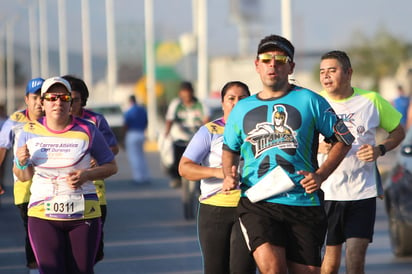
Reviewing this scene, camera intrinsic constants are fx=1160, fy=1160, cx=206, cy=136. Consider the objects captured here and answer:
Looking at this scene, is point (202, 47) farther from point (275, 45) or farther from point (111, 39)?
point (275, 45)

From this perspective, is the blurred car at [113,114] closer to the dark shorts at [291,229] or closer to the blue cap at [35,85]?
the blue cap at [35,85]

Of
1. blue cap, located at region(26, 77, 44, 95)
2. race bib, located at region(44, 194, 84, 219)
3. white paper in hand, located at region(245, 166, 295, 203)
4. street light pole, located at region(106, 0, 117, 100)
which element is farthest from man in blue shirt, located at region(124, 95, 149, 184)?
street light pole, located at region(106, 0, 117, 100)

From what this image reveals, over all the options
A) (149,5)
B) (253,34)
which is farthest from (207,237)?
(253,34)

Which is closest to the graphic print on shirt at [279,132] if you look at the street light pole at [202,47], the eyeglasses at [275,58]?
the eyeglasses at [275,58]

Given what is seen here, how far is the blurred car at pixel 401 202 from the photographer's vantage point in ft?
38.4

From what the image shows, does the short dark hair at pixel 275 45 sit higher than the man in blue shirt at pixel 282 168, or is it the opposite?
the short dark hair at pixel 275 45

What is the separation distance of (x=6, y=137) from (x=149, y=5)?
49.8m

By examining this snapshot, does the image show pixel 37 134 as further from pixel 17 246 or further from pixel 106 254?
pixel 17 246

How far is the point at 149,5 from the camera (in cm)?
5916

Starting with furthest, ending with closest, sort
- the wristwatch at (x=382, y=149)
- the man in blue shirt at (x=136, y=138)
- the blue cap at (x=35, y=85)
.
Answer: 1. the man in blue shirt at (x=136, y=138)
2. the blue cap at (x=35, y=85)
3. the wristwatch at (x=382, y=149)

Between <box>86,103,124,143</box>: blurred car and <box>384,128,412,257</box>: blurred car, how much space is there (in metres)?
33.8

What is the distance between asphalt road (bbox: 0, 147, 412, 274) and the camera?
460 inches

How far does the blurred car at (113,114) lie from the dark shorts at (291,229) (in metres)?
39.1

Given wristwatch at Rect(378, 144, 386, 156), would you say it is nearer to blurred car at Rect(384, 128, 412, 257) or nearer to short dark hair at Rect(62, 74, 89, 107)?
short dark hair at Rect(62, 74, 89, 107)
